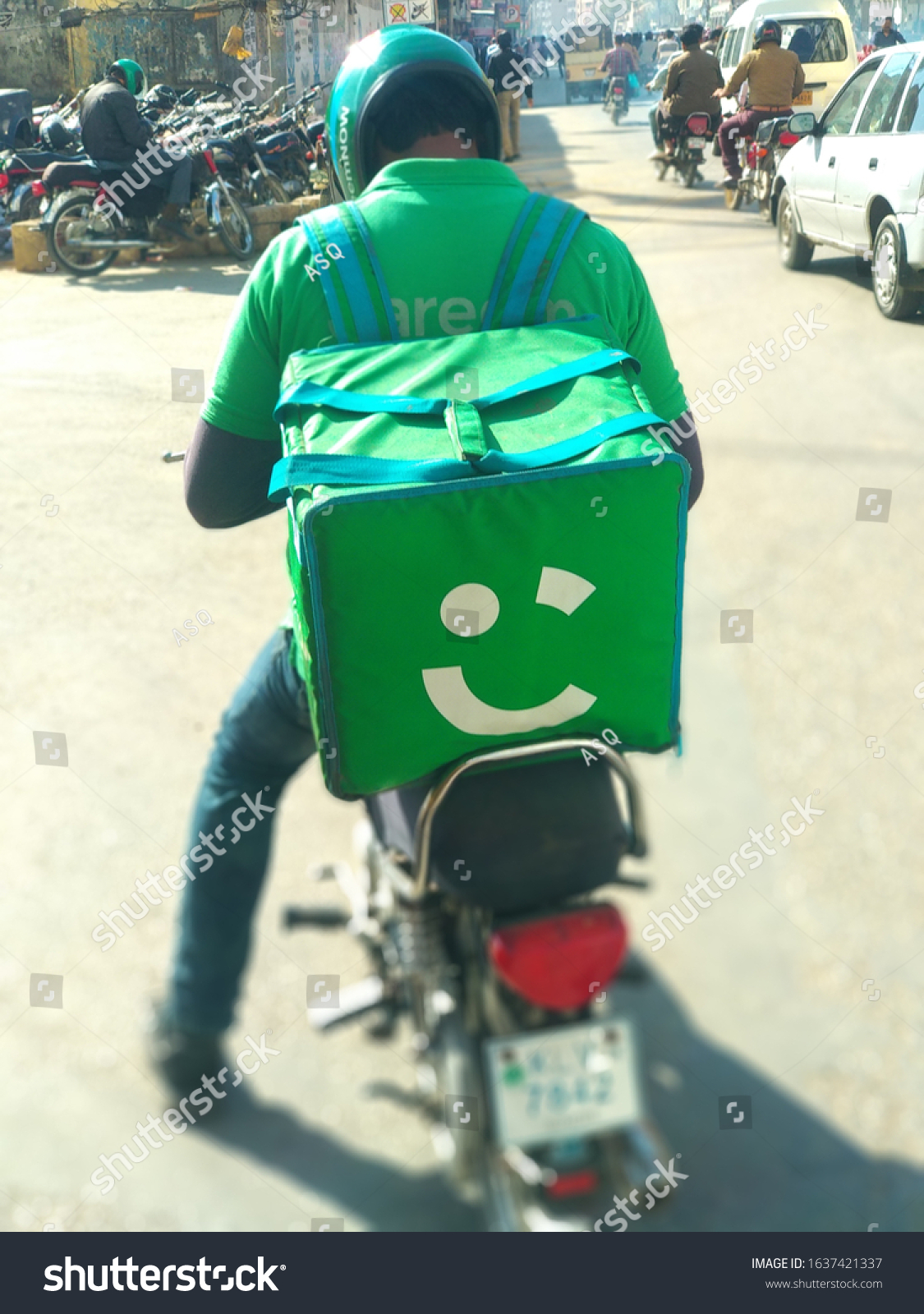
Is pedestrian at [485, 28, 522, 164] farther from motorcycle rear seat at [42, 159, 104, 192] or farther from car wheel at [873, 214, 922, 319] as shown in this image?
motorcycle rear seat at [42, 159, 104, 192]

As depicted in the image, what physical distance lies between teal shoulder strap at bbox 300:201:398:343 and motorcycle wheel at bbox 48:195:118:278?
944 cm

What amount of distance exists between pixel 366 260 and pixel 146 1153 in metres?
1.73

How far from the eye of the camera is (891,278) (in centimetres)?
779

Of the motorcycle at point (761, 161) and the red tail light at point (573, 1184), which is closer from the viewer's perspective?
the red tail light at point (573, 1184)

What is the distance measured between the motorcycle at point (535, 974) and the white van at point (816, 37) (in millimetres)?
16519

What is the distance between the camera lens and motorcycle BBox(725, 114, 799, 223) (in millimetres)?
11803

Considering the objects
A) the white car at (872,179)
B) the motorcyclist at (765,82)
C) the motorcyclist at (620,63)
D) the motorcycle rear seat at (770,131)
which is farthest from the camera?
the motorcyclist at (620,63)

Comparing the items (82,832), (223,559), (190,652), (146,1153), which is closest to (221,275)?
(223,559)

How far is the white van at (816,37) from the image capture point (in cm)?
1606

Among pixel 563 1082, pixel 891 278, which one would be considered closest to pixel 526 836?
pixel 563 1082

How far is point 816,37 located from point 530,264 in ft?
56.9

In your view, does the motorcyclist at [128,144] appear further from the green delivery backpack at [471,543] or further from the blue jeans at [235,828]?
the green delivery backpack at [471,543]
